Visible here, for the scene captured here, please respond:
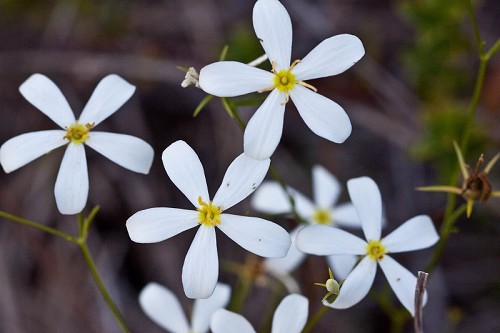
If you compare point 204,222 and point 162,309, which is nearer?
point 204,222

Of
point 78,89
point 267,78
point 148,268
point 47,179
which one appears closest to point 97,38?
point 78,89

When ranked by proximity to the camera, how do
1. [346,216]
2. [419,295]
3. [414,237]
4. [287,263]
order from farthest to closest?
[346,216] < [287,263] < [414,237] < [419,295]

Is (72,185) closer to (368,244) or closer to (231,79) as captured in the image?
(231,79)

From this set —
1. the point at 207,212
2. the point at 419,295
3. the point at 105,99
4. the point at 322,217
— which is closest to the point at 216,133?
the point at 322,217

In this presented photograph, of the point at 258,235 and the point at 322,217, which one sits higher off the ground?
the point at 322,217

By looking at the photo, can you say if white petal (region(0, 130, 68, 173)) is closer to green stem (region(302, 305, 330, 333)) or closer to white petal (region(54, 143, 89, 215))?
white petal (region(54, 143, 89, 215))

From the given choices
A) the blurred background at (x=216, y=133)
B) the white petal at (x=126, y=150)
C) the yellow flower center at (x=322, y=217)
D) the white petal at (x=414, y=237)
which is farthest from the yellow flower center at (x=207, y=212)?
the blurred background at (x=216, y=133)

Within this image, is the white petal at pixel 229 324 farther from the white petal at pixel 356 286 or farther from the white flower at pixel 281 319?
the white petal at pixel 356 286
